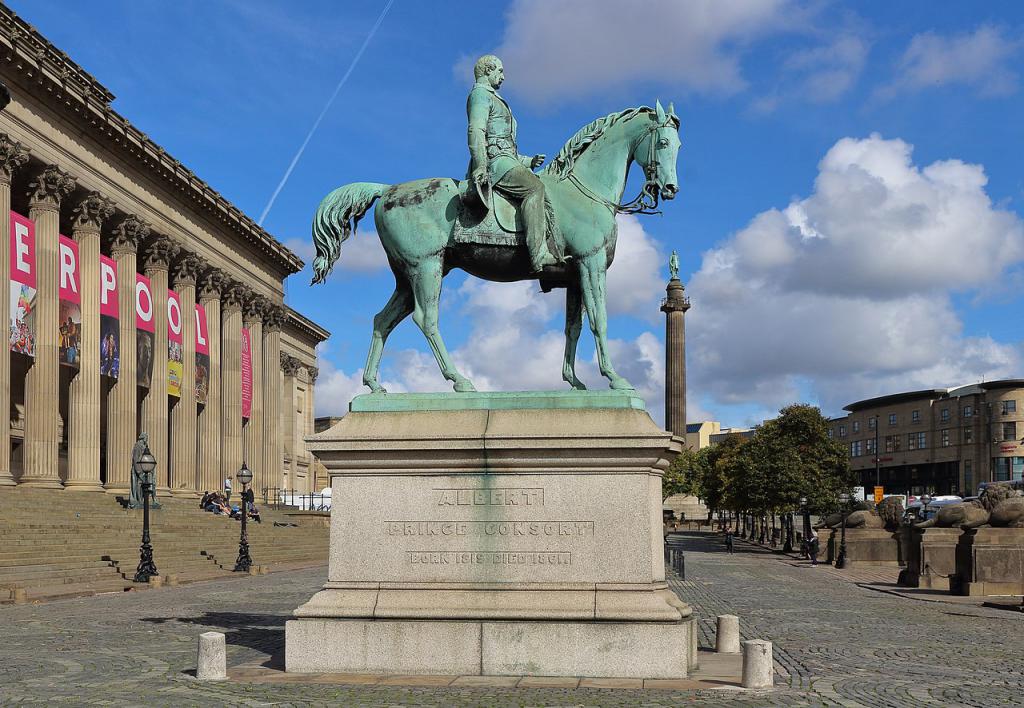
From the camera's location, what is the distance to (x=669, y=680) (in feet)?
36.4

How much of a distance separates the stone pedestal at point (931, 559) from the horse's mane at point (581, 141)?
23560mm

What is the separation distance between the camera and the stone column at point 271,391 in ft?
263

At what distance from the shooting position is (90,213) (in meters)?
50.7

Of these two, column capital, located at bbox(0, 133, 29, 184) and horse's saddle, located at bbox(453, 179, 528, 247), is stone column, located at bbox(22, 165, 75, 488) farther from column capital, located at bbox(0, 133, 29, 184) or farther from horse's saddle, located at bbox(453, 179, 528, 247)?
horse's saddle, located at bbox(453, 179, 528, 247)

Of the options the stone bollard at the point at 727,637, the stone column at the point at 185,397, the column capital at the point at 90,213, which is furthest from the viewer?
the stone column at the point at 185,397

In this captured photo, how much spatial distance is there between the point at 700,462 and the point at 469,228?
114m

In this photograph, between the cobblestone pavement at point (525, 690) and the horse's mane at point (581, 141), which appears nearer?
the cobblestone pavement at point (525, 690)

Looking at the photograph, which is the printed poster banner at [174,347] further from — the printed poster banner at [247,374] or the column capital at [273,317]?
the column capital at [273,317]

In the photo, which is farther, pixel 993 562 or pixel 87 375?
pixel 87 375

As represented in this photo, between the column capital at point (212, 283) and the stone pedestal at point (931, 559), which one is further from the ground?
the column capital at point (212, 283)

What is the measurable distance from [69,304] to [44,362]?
332cm

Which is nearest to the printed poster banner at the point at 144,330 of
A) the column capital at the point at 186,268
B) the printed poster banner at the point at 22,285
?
the column capital at the point at 186,268

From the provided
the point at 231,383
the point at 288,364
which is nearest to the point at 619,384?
the point at 231,383

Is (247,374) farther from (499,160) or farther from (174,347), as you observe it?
(499,160)
